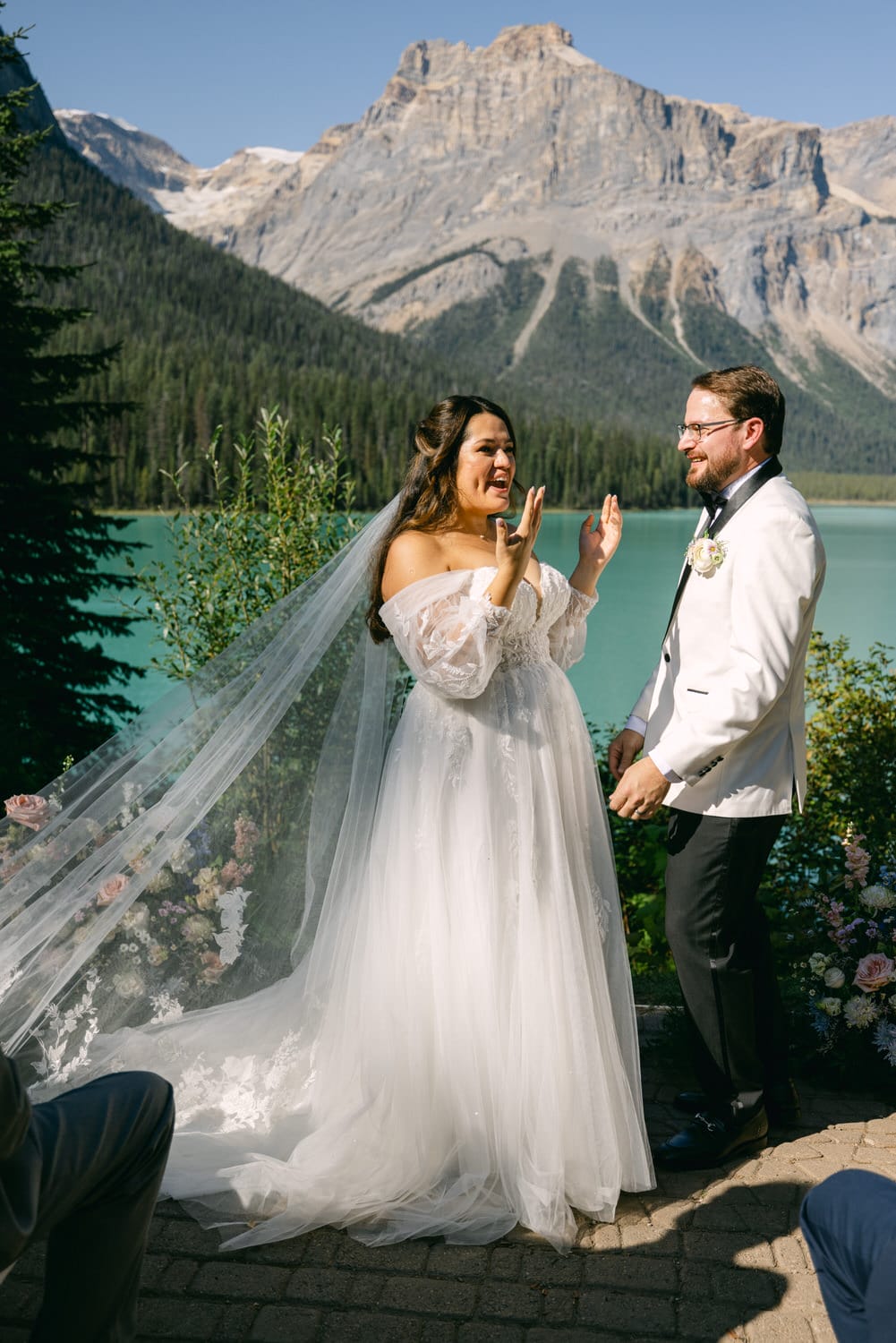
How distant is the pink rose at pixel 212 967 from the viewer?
3139mm

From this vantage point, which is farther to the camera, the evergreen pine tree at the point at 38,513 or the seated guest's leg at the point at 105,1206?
the evergreen pine tree at the point at 38,513

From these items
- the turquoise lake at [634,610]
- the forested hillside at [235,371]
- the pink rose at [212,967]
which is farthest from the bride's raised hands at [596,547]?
the forested hillside at [235,371]

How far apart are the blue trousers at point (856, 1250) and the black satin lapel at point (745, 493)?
1832 mm

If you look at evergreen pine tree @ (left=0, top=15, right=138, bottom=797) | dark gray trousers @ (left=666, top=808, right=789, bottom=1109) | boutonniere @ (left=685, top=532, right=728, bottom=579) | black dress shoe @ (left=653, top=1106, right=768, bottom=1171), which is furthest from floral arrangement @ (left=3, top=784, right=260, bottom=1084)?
evergreen pine tree @ (left=0, top=15, right=138, bottom=797)

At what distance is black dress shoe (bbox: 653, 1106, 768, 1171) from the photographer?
3049 mm

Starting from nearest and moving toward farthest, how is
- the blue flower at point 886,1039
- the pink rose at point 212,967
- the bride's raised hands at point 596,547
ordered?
the pink rose at point 212,967, the blue flower at point 886,1039, the bride's raised hands at point 596,547

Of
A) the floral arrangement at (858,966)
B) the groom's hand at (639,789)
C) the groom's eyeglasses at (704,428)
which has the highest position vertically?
the groom's eyeglasses at (704,428)

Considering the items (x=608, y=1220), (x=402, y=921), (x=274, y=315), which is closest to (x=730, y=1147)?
(x=608, y=1220)

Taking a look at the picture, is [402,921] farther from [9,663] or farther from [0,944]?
[9,663]

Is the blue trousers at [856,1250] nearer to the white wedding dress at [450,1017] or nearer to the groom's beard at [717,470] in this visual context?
the white wedding dress at [450,1017]

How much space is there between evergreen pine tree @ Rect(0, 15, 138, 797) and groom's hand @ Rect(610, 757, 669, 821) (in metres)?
6.57

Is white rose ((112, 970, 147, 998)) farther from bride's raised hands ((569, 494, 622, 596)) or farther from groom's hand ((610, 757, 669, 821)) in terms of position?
bride's raised hands ((569, 494, 622, 596))

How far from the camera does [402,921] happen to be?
302cm

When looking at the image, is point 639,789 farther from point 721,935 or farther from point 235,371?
point 235,371
